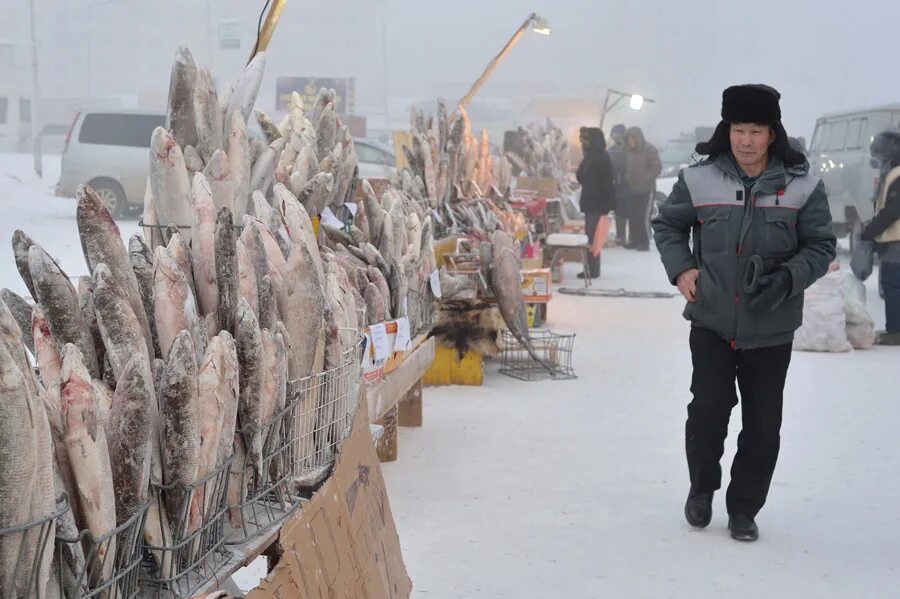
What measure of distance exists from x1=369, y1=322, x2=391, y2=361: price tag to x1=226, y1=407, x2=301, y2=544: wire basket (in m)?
1.48

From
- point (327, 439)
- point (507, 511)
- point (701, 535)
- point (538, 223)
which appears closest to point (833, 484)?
point (701, 535)

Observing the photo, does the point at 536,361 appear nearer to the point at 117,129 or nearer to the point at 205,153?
the point at 205,153

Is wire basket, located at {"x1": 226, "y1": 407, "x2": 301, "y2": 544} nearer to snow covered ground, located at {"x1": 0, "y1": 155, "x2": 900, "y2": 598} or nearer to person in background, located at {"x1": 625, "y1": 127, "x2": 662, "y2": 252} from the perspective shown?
snow covered ground, located at {"x1": 0, "y1": 155, "x2": 900, "y2": 598}

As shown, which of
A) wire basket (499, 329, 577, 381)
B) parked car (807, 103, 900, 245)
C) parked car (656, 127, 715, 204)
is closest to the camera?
wire basket (499, 329, 577, 381)

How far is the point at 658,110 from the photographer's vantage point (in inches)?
2315

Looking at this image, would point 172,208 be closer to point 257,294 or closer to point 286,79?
point 257,294

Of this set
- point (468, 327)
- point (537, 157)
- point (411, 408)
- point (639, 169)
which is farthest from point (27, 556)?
point (537, 157)

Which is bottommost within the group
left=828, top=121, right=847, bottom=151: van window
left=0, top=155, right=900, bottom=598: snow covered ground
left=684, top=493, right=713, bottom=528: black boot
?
left=0, top=155, right=900, bottom=598: snow covered ground

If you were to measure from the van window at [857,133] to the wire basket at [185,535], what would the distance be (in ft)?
39.4

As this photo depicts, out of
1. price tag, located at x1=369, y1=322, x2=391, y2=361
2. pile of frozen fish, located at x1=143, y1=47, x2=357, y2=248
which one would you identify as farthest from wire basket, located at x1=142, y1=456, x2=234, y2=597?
price tag, located at x1=369, y1=322, x2=391, y2=361

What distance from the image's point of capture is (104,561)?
1543 millimetres

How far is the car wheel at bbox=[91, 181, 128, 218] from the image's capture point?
1552 cm

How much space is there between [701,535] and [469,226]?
383 centimetres

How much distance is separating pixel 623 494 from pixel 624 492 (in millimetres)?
25
